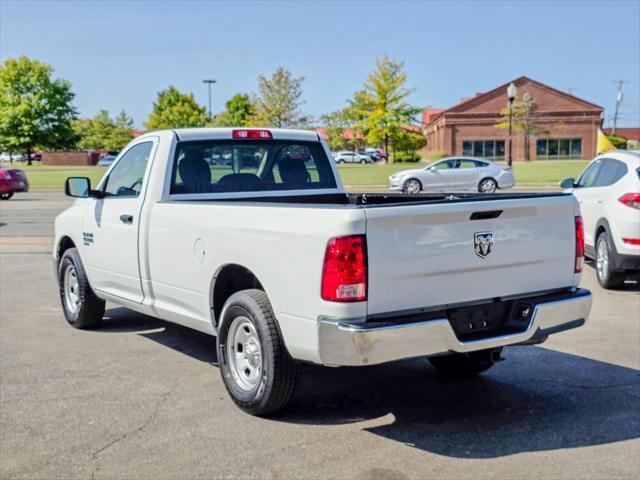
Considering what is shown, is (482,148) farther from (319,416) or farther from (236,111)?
(319,416)

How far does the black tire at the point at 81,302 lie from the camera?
7.39 m

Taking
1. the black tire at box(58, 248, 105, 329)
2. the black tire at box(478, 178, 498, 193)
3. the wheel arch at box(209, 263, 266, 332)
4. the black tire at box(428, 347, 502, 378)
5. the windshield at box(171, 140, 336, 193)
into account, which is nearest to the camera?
the wheel arch at box(209, 263, 266, 332)

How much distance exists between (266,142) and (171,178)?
0.95 metres

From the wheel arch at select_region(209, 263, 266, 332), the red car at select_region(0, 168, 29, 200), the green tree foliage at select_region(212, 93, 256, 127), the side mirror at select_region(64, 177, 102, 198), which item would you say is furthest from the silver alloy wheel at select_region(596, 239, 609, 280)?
the green tree foliage at select_region(212, 93, 256, 127)

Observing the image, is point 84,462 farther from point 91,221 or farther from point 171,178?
point 91,221

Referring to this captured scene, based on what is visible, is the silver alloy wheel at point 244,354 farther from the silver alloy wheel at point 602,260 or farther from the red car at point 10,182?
the red car at point 10,182

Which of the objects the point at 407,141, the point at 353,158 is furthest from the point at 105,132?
the point at 407,141

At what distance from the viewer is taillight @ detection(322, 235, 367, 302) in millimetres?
4207

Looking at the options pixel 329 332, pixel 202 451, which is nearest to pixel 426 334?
pixel 329 332

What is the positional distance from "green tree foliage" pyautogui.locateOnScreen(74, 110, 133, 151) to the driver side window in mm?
107432

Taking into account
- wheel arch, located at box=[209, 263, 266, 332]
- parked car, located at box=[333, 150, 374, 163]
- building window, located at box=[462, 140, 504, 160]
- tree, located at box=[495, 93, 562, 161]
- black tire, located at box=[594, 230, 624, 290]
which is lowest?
black tire, located at box=[594, 230, 624, 290]

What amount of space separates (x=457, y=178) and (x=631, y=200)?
77.3 ft

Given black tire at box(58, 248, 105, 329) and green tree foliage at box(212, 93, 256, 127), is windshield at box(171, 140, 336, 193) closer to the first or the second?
black tire at box(58, 248, 105, 329)

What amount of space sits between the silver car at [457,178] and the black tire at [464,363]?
26.4m
